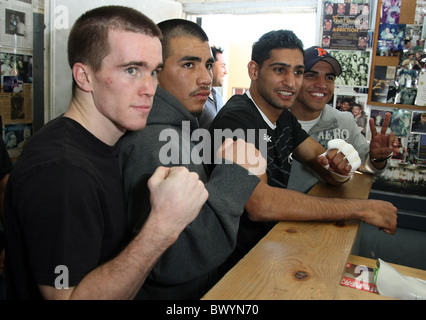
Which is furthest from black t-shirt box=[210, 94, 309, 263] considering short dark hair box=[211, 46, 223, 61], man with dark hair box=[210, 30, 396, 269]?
short dark hair box=[211, 46, 223, 61]

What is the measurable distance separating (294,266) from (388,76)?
205cm

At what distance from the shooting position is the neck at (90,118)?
0.91 m

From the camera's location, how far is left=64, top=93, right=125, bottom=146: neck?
91 cm

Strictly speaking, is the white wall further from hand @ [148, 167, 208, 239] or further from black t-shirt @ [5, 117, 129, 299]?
hand @ [148, 167, 208, 239]

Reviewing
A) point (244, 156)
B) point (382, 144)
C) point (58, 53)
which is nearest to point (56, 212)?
point (244, 156)

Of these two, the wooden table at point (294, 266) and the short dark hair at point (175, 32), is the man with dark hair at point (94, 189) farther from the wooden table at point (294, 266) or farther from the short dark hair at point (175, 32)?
the short dark hair at point (175, 32)

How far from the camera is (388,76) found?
2.45m

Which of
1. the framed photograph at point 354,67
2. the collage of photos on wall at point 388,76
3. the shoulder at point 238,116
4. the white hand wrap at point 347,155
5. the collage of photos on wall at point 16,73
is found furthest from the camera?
the framed photograph at point 354,67

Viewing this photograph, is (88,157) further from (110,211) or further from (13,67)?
(13,67)

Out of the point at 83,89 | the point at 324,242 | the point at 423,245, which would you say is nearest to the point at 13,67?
the point at 83,89

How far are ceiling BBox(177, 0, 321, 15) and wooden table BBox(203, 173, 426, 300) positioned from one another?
6.36 ft

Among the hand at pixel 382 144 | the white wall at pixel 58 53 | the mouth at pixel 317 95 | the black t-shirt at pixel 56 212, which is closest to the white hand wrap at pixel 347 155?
the hand at pixel 382 144

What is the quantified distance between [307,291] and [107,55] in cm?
74

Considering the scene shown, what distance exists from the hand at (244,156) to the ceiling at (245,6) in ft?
6.40
